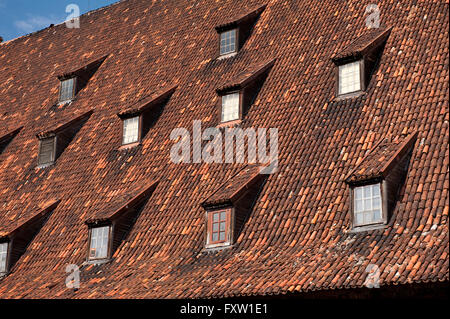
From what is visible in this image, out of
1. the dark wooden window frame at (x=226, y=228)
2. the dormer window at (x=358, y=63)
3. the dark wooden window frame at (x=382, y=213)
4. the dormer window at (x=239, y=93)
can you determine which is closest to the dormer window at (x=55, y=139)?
the dormer window at (x=239, y=93)

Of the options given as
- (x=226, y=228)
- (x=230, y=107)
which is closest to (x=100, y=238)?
(x=226, y=228)

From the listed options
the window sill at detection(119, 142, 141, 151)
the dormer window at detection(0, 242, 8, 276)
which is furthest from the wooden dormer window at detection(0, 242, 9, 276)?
the window sill at detection(119, 142, 141, 151)

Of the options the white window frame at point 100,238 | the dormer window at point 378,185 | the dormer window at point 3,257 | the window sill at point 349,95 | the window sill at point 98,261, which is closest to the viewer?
the dormer window at point 378,185

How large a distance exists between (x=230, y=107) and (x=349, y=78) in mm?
3589

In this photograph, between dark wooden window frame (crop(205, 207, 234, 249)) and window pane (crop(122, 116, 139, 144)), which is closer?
dark wooden window frame (crop(205, 207, 234, 249))

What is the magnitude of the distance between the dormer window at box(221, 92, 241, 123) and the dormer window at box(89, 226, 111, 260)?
175 inches

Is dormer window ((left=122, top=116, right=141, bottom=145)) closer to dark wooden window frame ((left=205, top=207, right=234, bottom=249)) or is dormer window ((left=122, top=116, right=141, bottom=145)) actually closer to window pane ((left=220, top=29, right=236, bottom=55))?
window pane ((left=220, top=29, right=236, bottom=55))

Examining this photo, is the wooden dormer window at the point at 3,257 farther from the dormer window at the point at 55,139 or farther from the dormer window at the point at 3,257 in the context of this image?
the dormer window at the point at 55,139

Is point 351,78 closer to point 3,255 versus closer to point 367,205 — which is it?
point 367,205

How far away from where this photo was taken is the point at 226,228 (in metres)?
17.2

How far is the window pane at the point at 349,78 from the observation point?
18.4 m

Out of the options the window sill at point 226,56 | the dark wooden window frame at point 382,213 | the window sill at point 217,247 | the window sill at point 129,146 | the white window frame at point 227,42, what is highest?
the white window frame at point 227,42

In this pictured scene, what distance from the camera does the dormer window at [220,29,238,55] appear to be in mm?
22844

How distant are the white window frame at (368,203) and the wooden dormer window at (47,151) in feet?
38.2
